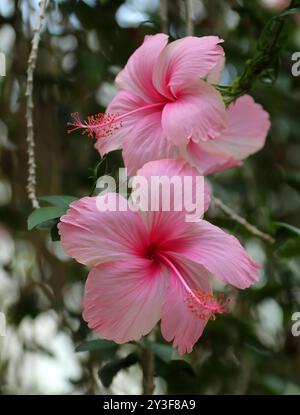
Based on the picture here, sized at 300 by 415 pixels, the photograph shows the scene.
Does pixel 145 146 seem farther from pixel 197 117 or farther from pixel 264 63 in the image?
pixel 264 63

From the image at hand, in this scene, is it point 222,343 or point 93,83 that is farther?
point 93,83

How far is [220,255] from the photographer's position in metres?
0.75

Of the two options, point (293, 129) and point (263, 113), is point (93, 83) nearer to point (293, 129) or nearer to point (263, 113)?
point (293, 129)

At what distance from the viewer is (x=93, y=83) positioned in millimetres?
1507

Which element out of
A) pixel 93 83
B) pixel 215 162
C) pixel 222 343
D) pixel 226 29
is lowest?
pixel 222 343

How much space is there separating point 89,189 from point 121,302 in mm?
754

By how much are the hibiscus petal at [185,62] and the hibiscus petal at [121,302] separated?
0.72 feet

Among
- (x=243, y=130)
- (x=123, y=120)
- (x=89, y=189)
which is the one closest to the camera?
(x=123, y=120)

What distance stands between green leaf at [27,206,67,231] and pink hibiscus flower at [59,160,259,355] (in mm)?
34

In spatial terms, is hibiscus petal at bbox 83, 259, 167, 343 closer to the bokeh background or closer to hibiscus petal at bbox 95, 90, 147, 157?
hibiscus petal at bbox 95, 90, 147, 157

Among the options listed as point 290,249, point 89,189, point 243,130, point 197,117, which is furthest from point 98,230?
point 89,189

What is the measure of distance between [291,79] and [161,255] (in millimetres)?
941

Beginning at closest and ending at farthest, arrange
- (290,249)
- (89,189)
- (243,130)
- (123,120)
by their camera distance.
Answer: (123,120) → (243,130) → (290,249) → (89,189)

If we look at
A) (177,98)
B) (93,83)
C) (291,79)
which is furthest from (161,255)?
(291,79)
